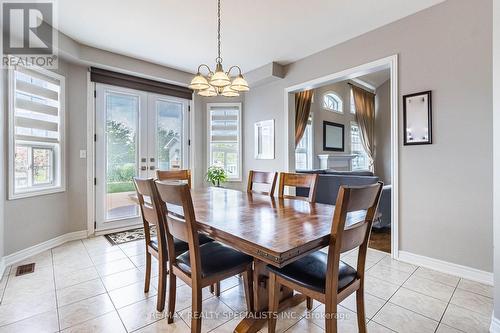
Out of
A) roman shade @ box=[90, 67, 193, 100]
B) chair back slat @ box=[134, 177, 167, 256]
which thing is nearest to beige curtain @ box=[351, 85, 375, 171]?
roman shade @ box=[90, 67, 193, 100]

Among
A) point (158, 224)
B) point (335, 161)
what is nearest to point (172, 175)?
point (158, 224)

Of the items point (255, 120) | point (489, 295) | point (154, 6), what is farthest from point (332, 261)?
point (255, 120)

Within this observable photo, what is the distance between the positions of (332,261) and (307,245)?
199 millimetres

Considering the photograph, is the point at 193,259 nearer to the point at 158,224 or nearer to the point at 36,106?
the point at 158,224

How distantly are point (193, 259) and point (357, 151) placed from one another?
6.58 metres

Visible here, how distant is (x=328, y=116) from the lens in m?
5.91

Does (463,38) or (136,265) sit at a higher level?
(463,38)

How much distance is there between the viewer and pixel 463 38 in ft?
7.29

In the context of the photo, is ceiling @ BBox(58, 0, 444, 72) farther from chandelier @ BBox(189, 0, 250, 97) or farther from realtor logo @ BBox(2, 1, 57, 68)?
chandelier @ BBox(189, 0, 250, 97)

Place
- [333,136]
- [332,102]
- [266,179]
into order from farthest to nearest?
[332,102] < [333,136] < [266,179]

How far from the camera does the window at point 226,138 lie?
466cm

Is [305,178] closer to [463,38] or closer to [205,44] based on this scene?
[463,38]

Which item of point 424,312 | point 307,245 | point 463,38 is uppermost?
point 463,38

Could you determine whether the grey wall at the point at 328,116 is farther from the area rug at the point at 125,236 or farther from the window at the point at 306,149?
the area rug at the point at 125,236
